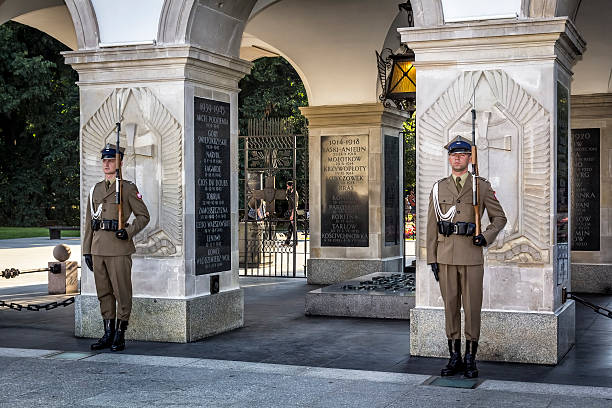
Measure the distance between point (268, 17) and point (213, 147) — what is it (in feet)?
18.8

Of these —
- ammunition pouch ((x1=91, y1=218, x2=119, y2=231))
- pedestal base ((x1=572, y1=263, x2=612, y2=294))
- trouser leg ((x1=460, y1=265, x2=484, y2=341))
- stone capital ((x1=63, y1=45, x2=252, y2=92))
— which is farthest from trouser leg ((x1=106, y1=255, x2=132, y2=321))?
pedestal base ((x1=572, y1=263, x2=612, y2=294))

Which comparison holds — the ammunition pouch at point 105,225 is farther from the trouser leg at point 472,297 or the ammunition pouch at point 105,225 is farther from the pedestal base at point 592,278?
the pedestal base at point 592,278

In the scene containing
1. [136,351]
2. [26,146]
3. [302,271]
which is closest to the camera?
[136,351]

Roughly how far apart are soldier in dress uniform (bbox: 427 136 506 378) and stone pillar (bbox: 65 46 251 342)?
295cm

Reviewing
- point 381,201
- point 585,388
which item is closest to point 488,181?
point 585,388

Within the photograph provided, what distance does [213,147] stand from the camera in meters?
9.76

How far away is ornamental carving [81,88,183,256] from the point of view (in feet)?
30.5

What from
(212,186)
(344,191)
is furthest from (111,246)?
(344,191)

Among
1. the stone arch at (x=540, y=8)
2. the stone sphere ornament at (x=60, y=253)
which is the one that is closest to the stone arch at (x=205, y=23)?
the stone arch at (x=540, y=8)

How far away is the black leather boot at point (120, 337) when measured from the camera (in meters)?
8.72

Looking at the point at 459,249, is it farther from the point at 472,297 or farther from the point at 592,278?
the point at 592,278

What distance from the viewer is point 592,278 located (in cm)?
1382

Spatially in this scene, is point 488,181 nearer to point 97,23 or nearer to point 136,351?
point 136,351

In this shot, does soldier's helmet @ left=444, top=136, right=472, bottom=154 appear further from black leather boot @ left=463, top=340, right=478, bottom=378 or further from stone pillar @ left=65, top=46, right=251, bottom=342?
stone pillar @ left=65, top=46, right=251, bottom=342
